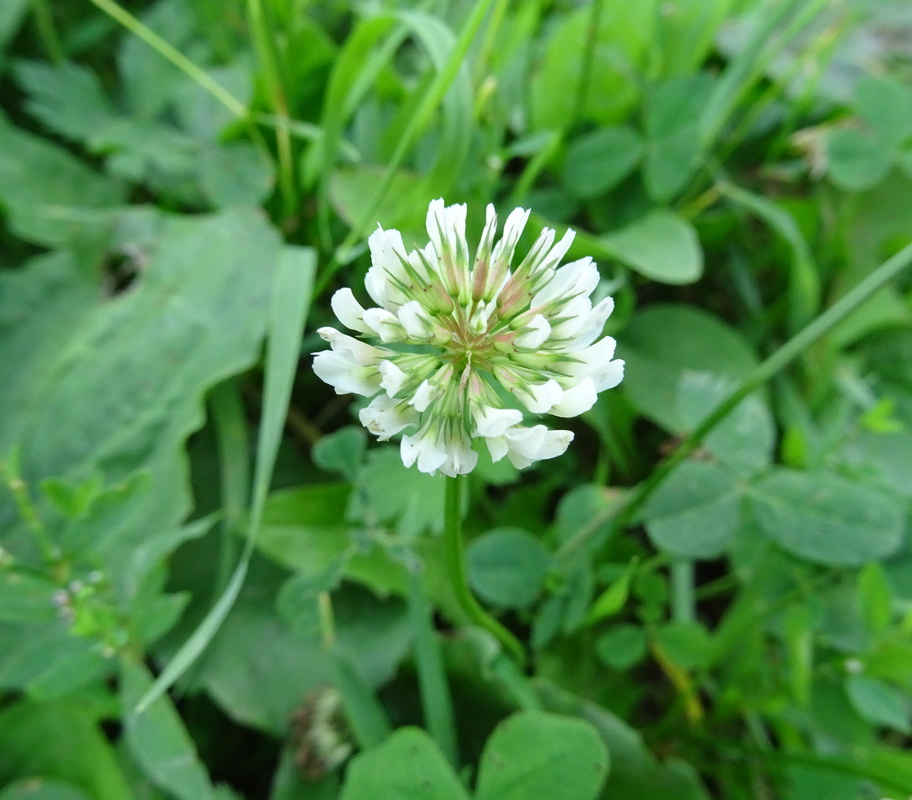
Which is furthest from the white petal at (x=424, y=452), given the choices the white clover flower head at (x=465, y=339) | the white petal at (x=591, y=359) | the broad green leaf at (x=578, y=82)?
the broad green leaf at (x=578, y=82)

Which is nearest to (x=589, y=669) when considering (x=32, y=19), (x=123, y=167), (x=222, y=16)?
(x=123, y=167)

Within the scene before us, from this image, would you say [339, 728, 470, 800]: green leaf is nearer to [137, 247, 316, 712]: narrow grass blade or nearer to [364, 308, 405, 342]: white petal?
[137, 247, 316, 712]: narrow grass blade

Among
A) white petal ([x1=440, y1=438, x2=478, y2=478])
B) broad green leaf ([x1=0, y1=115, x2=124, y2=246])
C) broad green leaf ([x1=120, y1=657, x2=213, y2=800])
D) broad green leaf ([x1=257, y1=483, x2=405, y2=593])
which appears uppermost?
white petal ([x1=440, y1=438, x2=478, y2=478])

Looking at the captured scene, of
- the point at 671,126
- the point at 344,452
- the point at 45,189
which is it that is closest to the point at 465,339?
the point at 344,452

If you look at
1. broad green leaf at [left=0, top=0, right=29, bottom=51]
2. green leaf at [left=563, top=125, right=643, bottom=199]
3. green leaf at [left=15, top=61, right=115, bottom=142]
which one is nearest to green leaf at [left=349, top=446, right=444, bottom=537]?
green leaf at [left=563, top=125, right=643, bottom=199]

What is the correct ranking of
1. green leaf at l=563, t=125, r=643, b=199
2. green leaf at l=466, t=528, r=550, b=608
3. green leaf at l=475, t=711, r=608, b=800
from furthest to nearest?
green leaf at l=563, t=125, r=643, b=199, green leaf at l=466, t=528, r=550, b=608, green leaf at l=475, t=711, r=608, b=800

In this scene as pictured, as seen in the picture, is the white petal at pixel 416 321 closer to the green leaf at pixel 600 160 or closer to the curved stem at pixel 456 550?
the curved stem at pixel 456 550

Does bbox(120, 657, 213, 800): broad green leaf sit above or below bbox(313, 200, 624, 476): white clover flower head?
below
